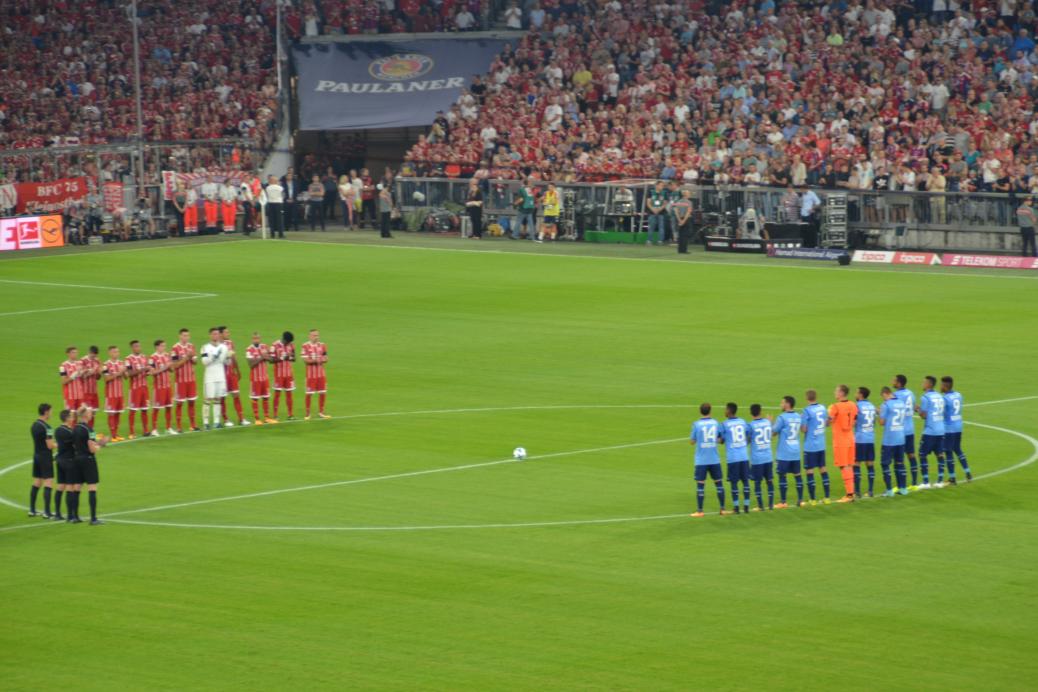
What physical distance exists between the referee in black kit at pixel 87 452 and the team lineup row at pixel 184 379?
6036mm

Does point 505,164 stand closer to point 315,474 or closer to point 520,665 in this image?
point 315,474

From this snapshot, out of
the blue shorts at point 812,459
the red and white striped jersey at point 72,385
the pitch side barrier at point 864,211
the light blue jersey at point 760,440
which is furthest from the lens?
the pitch side barrier at point 864,211

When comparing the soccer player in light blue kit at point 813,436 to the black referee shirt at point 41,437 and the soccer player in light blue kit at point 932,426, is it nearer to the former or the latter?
the soccer player in light blue kit at point 932,426

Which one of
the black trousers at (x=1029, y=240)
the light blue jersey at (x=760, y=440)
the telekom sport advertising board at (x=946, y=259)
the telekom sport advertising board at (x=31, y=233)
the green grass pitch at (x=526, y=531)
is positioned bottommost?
the green grass pitch at (x=526, y=531)

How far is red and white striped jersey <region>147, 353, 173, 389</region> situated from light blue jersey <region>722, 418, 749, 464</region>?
1128 centimetres

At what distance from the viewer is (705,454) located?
24.4m

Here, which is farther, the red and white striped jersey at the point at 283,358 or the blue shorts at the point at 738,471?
the red and white striped jersey at the point at 283,358

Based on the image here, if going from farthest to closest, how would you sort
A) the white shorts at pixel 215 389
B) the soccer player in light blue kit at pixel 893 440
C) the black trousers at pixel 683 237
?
the black trousers at pixel 683 237 < the white shorts at pixel 215 389 < the soccer player in light blue kit at pixel 893 440

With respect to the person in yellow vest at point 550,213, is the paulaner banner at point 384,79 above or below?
above

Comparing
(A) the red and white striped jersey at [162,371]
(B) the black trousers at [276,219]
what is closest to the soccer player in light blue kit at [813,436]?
(A) the red and white striped jersey at [162,371]

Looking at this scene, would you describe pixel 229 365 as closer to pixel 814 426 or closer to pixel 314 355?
pixel 314 355

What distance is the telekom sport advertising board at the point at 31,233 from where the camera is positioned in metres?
61.5

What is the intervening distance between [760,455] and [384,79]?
163 feet

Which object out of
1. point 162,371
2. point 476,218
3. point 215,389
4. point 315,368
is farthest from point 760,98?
point 162,371
